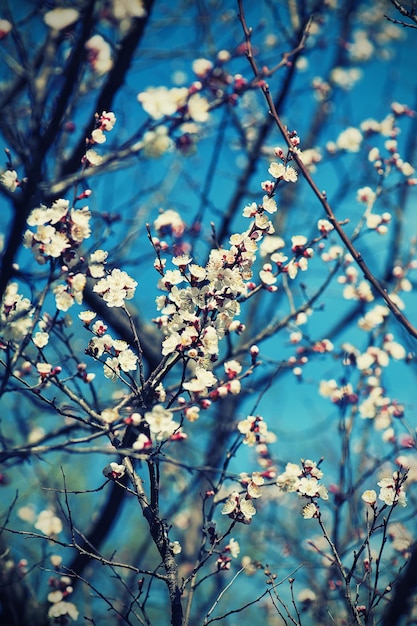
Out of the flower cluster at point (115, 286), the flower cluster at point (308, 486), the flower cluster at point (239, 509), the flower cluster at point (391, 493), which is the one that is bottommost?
the flower cluster at point (239, 509)

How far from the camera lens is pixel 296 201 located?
203 inches

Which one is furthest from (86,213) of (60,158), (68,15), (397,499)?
(397,499)

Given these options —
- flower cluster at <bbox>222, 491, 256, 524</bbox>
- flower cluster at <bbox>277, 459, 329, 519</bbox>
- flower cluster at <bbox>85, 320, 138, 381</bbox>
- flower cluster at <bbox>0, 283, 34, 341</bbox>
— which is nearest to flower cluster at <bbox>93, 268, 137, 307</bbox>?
flower cluster at <bbox>85, 320, 138, 381</bbox>

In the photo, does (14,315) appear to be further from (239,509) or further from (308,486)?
(308,486)

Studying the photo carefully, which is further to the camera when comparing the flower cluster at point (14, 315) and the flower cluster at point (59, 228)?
the flower cluster at point (14, 315)

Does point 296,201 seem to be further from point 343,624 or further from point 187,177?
point 343,624

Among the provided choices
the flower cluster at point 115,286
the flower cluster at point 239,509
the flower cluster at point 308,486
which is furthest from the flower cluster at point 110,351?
the flower cluster at point 308,486

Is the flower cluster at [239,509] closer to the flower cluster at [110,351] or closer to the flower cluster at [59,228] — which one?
the flower cluster at [110,351]

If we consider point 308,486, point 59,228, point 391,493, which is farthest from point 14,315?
point 391,493

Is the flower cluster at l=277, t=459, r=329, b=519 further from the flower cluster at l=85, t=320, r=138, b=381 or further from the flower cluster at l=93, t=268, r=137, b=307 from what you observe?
the flower cluster at l=93, t=268, r=137, b=307

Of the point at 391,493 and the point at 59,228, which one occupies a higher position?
the point at 59,228

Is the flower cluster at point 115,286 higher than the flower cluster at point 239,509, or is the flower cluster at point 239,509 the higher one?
the flower cluster at point 115,286

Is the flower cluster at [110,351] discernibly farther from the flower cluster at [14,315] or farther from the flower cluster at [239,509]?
the flower cluster at [239,509]

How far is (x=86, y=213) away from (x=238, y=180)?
2463 mm
